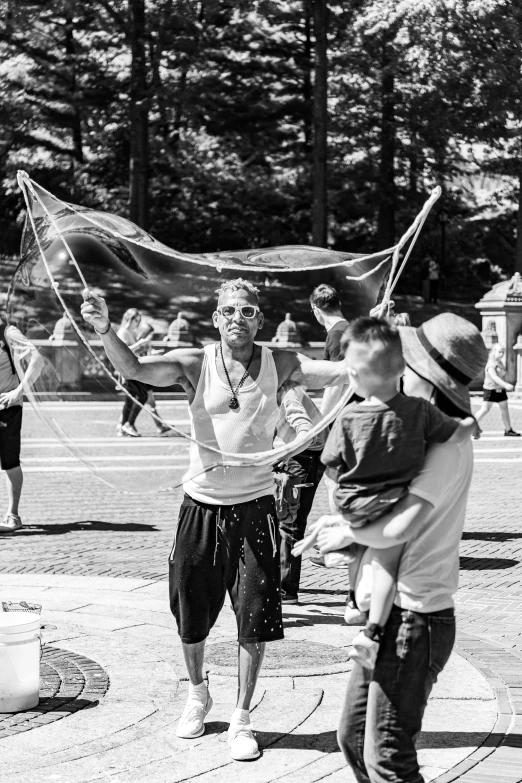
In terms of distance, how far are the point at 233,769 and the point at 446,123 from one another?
2916 cm

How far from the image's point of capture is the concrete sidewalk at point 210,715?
14.5ft

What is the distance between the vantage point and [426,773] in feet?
14.3

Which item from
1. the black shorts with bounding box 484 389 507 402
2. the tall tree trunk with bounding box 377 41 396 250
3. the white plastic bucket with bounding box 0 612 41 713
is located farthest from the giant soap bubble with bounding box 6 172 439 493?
the tall tree trunk with bounding box 377 41 396 250

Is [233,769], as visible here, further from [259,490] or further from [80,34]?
[80,34]

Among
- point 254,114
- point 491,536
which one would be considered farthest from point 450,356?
point 254,114

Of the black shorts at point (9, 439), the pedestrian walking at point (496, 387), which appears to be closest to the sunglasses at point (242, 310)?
the black shorts at point (9, 439)

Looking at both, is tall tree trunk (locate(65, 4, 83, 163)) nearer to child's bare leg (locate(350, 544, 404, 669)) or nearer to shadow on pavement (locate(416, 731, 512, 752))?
shadow on pavement (locate(416, 731, 512, 752))

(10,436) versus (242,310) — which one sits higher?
(242,310)

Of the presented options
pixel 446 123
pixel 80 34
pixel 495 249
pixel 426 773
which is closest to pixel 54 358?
pixel 426 773

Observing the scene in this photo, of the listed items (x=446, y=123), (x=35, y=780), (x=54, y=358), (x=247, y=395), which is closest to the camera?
(x=35, y=780)

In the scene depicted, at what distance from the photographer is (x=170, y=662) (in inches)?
230

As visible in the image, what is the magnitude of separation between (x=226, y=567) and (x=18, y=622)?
0.95 m

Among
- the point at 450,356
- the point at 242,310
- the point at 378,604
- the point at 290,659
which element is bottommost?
the point at 290,659

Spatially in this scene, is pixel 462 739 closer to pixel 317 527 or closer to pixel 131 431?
pixel 317 527
